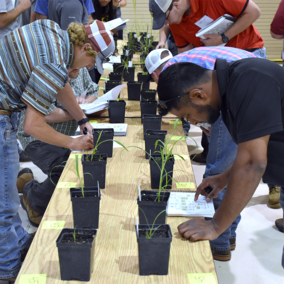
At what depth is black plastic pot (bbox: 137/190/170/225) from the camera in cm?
129

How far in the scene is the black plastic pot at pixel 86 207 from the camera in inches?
51.1

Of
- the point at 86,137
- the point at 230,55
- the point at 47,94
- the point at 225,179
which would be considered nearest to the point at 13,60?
the point at 47,94

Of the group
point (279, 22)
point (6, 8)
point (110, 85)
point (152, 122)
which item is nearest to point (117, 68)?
point (110, 85)

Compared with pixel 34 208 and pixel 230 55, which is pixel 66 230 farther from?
pixel 34 208

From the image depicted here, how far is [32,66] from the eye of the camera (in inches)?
61.1

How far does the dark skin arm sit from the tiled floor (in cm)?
100

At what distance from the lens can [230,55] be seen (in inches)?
62.7

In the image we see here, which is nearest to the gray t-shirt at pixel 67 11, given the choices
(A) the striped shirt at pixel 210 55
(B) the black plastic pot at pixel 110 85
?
(B) the black plastic pot at pixel 110 85

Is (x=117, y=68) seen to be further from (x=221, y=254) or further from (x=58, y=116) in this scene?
(x=221, y=254)

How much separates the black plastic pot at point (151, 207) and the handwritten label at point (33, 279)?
427mm

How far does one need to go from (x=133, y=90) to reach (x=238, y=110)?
203cm

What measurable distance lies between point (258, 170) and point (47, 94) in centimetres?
102

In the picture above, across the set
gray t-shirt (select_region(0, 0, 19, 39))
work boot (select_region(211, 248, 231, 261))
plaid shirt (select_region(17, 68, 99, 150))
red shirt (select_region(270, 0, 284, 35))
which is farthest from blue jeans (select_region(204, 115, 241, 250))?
red shirt (select_region(270, 0, 284, 35))

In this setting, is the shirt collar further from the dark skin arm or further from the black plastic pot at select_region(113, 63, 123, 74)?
the black plastic pot at select_region(113, 63, 123, 74)
